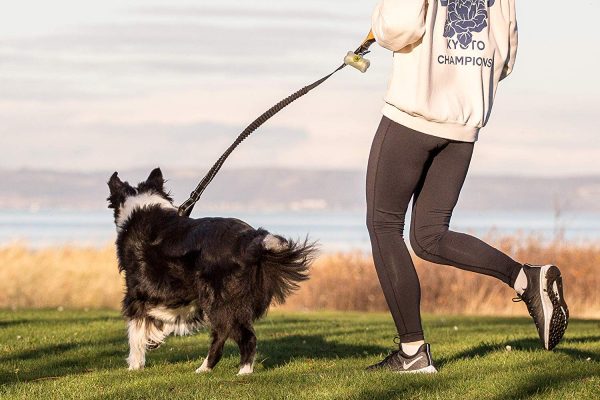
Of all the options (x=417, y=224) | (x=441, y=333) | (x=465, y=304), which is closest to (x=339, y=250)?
(x=465, y=304)

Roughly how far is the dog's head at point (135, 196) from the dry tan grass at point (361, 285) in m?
10.5

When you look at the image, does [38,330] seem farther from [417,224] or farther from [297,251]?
[417,224]

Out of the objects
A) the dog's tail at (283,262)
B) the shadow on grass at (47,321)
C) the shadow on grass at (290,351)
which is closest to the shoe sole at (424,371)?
the dog's tail at (283,262)

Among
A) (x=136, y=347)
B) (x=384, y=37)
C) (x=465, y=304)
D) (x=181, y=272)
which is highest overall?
(x=384, y=37)

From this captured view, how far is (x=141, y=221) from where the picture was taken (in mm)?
6965

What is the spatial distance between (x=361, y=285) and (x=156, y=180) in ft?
38.2

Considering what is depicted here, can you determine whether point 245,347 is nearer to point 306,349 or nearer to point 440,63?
point 306,349

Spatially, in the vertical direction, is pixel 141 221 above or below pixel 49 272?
above

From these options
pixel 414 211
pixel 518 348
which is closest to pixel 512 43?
pixel 414 211

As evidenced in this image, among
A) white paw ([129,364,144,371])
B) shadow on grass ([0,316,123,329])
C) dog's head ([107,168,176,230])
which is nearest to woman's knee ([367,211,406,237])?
dog's head ([107,168,176,230])

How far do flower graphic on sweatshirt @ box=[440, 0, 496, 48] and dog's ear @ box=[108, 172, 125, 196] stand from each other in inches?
121

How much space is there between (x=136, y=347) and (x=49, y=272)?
11.9m

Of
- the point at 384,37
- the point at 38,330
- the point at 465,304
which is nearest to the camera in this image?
the point at 384,37

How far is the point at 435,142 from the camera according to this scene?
5398 mm
